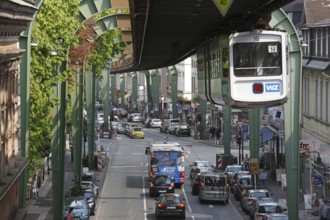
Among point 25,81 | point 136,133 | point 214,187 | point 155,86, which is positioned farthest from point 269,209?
point 155,86

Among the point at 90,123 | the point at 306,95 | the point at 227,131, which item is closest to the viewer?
the point at 306,95

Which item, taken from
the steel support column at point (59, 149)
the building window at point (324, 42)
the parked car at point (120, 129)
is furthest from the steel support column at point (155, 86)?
the steel support column at point (59, 149)

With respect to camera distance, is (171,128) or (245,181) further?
(171,128)

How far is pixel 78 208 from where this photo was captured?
4222 centimetres

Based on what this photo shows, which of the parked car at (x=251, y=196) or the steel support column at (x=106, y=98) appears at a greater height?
the steel support column at (x=106, y=98)

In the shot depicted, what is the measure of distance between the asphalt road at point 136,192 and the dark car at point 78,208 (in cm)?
270

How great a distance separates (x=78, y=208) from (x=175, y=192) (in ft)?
51.6

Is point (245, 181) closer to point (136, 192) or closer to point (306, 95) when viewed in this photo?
point (306, 95)

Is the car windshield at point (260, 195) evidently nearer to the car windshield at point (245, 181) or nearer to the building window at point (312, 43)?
the car windshield at point (245, 181)

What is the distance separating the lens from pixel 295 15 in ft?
223

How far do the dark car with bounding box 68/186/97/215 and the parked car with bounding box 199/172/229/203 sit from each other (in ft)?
20.6

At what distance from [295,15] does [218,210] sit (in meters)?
23.2

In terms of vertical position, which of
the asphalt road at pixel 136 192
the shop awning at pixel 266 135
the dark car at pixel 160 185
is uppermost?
the shop awning at pixel 266 135

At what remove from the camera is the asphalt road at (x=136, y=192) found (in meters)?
47.7
